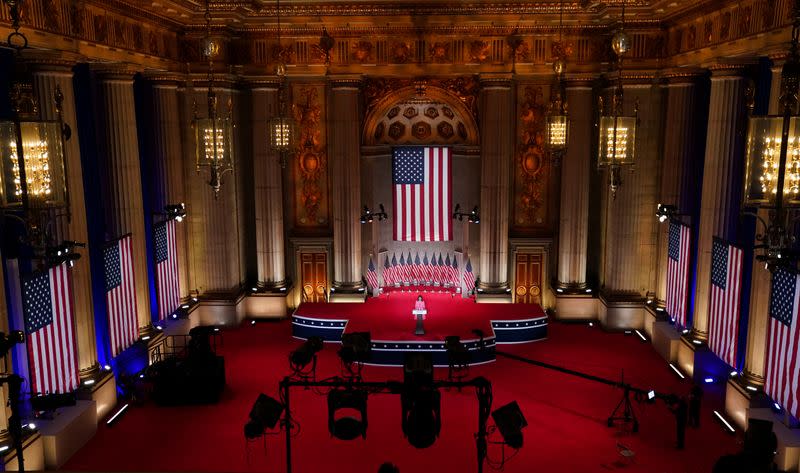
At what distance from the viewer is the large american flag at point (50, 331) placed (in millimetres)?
10977

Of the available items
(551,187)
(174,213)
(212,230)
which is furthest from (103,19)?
(551,187)

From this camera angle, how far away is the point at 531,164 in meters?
18.7

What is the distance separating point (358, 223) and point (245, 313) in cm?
416

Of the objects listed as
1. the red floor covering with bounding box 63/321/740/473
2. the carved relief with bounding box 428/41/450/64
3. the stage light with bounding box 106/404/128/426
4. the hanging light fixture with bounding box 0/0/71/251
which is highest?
the carved relief with bounding box 428/41/450/64

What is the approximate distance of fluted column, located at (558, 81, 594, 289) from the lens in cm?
1808

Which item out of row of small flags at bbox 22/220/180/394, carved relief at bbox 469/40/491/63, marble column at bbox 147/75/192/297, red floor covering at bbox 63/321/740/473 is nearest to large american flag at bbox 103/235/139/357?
row of small flags at bbox 22/220/180/394

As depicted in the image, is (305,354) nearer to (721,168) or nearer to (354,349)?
(354,349)

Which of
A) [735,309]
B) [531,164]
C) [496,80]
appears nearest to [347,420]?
[735,309]

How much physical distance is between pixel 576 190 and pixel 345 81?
7013 mm

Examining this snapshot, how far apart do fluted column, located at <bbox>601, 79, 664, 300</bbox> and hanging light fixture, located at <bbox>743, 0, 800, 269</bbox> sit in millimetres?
10857

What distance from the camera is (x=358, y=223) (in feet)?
62.5

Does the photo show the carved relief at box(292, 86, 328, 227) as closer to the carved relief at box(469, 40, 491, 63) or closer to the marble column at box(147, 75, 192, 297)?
the marble column at box(147, 75, 192, 297)

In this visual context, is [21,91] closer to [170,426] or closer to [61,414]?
[61,414]

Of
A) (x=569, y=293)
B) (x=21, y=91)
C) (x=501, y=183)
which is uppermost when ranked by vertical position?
(x=21, y=91)
